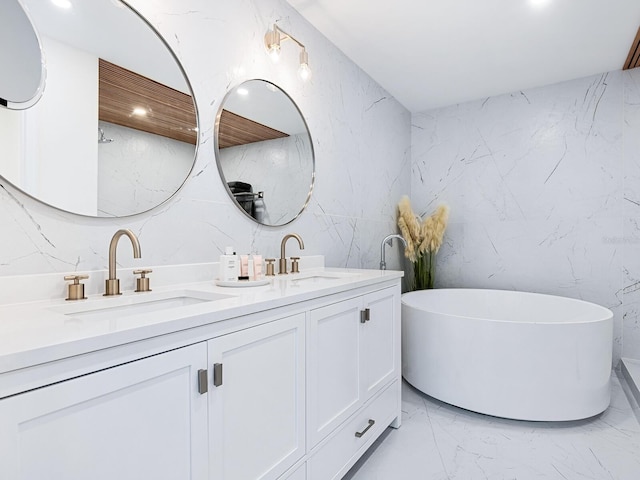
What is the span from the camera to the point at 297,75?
2102 millimetres

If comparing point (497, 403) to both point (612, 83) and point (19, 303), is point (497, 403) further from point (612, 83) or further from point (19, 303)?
point (612, 83)

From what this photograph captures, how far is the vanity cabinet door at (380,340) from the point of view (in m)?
1.65

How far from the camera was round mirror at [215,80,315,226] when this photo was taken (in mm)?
1662

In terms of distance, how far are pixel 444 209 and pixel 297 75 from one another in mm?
1895

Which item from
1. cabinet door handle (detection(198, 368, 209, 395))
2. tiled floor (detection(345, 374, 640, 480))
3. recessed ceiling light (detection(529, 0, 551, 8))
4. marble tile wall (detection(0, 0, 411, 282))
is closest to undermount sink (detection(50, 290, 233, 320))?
marble tile wall (detection(0, 0, 411, 282))

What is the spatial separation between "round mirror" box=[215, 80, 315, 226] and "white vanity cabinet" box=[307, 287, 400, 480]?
68 centimetres

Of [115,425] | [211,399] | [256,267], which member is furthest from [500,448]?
[115,425]

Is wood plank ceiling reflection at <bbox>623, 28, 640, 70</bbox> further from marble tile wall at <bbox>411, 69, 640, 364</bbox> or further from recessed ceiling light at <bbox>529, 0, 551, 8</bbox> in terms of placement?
recessed ceiling light at <bbox>529, 0, 551, 8</bbox>

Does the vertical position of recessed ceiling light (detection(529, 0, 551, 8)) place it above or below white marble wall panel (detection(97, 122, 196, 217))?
above

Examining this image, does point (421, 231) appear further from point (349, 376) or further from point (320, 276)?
point (349, 376)

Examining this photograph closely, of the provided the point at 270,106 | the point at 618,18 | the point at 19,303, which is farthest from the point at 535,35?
the point at 19,303

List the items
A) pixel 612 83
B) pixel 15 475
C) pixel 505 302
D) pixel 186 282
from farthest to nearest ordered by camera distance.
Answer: pixel 505 302 → pixel 612 83 → pixel 186 282 → pixel 15 475

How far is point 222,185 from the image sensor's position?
1625 mm

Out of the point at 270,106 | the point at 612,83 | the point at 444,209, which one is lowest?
the point at 444,209
